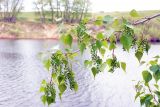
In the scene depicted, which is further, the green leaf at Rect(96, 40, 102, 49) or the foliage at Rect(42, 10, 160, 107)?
the green leaf at Rect(96, 40, 102, 49)

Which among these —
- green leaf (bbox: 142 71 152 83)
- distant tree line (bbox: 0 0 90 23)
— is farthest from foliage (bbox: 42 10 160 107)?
distant tree line (bbox: 0 0 90 23)

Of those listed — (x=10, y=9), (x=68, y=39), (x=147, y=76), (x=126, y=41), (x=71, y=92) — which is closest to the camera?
(x=126, y=41)

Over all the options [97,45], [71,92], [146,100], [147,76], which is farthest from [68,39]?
[71,92]

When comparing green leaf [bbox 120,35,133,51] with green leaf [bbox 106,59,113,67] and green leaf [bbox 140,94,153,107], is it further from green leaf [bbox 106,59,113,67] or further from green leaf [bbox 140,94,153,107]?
green leaf [bbox 140,94,153,107]

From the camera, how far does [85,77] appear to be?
128 feet

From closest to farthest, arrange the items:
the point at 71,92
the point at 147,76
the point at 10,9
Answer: the point at 147,76 → the point at 71,92 → the point at 10,9

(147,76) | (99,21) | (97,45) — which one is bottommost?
(147,76)

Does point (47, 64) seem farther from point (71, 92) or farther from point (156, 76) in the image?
point (71, 92)

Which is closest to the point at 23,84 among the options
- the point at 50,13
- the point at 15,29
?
the point at 15,29

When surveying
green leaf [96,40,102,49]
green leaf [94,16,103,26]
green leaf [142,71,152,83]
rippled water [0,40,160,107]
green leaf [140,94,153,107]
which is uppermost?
green leaf [94,16,103,26]

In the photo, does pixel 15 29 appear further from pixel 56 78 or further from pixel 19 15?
pixel 56 78

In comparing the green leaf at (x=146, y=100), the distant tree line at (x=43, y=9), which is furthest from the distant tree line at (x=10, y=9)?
the green leaf at (x=146, y=100)

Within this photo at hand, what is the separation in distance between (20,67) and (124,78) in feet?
46.3

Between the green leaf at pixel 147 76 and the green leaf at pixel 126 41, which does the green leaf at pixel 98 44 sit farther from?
the green leaf at pixel 147 76
